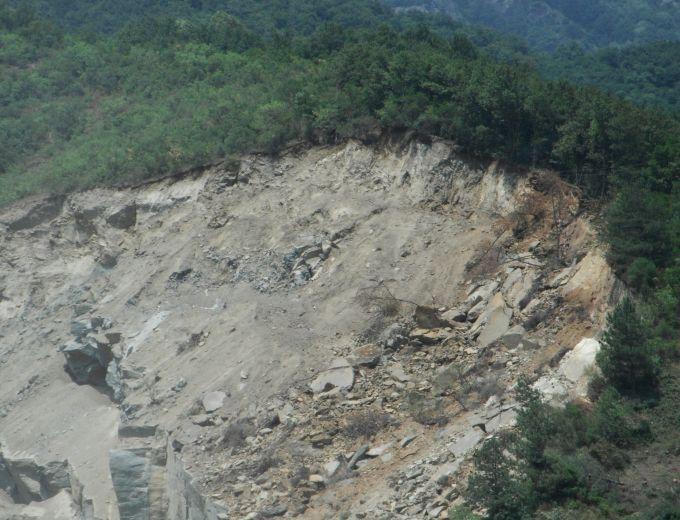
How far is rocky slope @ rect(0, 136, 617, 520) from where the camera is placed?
59.5 ft

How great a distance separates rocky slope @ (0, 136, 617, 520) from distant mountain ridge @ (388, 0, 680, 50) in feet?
167

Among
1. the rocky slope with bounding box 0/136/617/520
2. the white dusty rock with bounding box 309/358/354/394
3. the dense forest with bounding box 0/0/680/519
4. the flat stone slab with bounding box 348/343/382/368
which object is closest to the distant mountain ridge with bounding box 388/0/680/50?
the dense forest with bounding box 0/0/680/519

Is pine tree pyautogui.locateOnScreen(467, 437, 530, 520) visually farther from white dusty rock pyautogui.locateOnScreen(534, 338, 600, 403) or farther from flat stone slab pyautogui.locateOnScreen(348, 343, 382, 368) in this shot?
flat stone slab pyautogui.locateOnScreen(348, 343, 382, 368)

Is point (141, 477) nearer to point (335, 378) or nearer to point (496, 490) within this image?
point (335, 378)

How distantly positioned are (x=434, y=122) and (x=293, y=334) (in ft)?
23.1

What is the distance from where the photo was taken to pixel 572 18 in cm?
8288

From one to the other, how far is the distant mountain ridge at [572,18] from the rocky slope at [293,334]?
50958 millimetres

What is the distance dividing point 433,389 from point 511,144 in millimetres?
7741

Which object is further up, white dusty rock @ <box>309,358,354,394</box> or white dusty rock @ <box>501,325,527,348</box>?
white dusty rock @ <box>501,325,527,348</box>

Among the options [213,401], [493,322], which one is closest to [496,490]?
[493,322]

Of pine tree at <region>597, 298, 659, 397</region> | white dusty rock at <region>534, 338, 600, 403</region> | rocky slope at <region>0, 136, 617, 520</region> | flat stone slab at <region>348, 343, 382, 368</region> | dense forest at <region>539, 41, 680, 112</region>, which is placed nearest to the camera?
pine tree at <region>597, 298, 659, 397</region>

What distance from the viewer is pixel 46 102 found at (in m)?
43.3

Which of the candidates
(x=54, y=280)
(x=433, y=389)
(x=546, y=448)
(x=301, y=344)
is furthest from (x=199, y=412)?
(x=54, y=280)

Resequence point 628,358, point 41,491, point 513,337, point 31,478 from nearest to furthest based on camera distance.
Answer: point 628,358 → point 513,337 → point 41,491 → point 31,478
